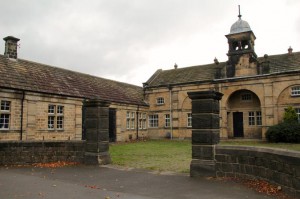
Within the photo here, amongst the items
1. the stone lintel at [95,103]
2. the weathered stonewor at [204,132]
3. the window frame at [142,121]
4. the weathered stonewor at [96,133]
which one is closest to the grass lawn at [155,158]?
the weathered stonewor at [96,133]

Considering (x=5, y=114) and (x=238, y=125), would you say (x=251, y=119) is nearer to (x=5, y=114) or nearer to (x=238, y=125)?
(x=238, y=125)

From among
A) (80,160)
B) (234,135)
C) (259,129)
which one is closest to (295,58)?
(259,129)

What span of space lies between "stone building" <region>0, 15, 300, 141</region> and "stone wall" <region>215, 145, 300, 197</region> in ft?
49.6

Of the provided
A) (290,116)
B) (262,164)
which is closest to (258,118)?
(290,116)

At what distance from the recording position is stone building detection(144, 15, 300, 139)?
2664cm

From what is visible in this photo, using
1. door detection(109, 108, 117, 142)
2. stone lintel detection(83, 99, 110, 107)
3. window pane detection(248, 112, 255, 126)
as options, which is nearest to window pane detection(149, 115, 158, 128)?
door detection(109, 108, 117, 142)

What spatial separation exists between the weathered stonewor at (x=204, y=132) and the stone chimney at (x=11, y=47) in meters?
18.3

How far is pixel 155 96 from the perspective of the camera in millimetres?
33781

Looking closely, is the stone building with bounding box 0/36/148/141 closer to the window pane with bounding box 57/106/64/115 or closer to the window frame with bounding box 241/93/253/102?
the window pane with bounding box 57/106/64/115

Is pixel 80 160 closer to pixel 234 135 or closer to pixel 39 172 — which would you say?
pixel 39 172

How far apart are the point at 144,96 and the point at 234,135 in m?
11.5

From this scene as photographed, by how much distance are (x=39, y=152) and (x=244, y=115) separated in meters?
23.1

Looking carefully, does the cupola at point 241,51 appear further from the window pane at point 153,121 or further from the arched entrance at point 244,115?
the window pane at point 153,121

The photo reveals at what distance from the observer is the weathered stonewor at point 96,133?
36.8 feet
